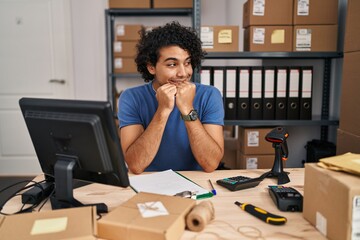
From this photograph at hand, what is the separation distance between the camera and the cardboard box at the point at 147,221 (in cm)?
68

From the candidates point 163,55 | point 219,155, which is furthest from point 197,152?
point 163,55

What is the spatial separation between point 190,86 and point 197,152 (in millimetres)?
301

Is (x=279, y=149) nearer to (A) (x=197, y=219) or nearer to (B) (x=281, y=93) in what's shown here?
(A) (x=197, y=219)

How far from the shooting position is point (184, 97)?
140 centimetres

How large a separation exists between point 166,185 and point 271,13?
145 cm

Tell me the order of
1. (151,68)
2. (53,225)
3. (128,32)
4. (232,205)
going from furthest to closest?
(128,32) → (151,68) → (232,205) → (53,225)

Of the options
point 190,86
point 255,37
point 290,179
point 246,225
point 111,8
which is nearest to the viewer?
point 246,225

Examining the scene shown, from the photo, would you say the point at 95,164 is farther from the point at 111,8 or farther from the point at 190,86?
the point at 111,8

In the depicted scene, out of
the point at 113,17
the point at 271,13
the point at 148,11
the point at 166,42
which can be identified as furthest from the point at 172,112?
the point at 113,17

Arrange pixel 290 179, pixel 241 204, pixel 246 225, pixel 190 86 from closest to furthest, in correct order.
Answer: pixel 246 225 < pixel 241 204 < pixel 290 179 < pixel 190 86

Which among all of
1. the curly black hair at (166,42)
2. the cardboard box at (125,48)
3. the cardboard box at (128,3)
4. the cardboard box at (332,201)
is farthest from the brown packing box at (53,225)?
the cardboard box at (128,3)

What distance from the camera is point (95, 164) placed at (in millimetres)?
836

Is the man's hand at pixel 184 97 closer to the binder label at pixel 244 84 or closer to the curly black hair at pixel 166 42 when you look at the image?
the curly black hair at pixel 166 42

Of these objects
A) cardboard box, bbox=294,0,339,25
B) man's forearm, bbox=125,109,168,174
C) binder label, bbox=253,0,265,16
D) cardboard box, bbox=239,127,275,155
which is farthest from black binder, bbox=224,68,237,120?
man's forearm, bbox=125,109,168,174
